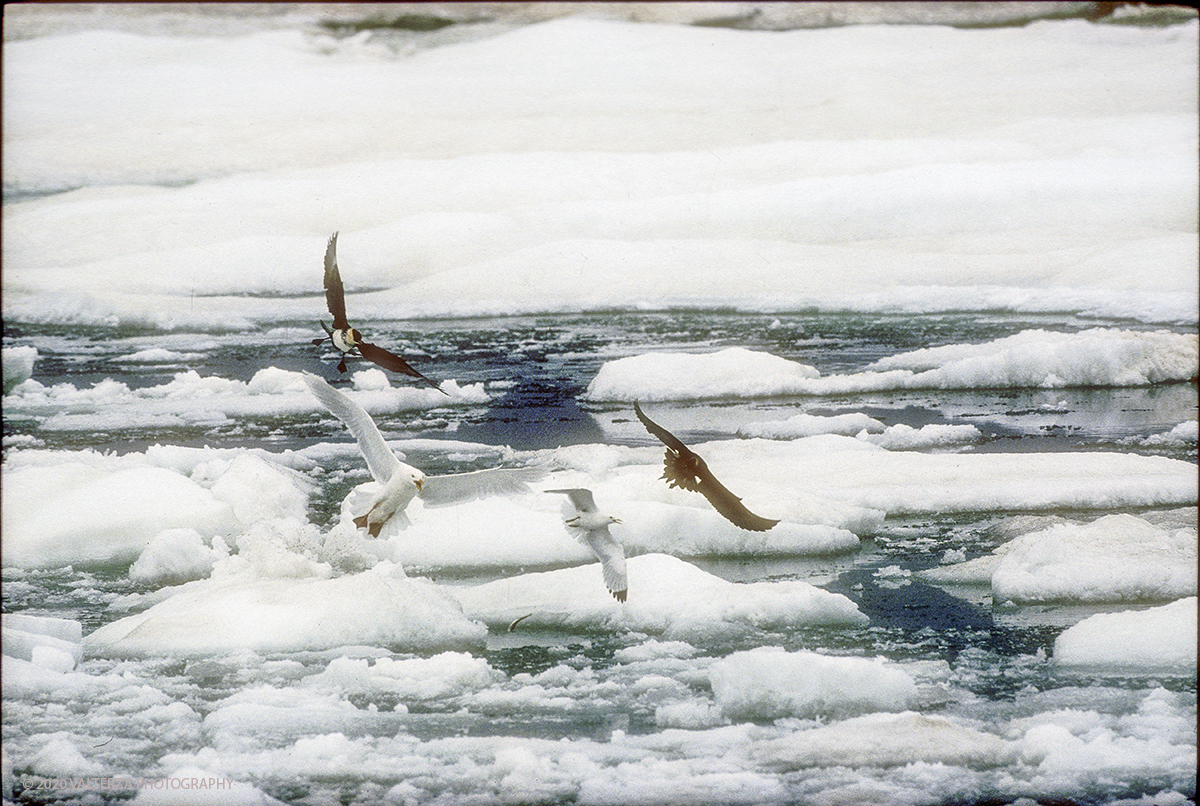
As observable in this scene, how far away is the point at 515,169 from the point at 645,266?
934mm

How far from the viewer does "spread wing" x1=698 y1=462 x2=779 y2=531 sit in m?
4.48

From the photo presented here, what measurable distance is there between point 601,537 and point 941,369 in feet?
6.54

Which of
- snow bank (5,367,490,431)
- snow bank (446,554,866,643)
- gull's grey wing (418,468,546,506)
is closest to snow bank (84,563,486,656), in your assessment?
snow bank (446,554,866,643)

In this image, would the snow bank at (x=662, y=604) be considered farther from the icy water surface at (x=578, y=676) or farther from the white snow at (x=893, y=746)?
the white snow at (x=893, y=746)

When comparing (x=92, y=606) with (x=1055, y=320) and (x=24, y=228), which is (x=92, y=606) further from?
(x=1055, y=320)

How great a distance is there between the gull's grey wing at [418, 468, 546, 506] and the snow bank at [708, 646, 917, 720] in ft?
3.06

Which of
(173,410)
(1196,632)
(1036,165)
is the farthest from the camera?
(1036,165)

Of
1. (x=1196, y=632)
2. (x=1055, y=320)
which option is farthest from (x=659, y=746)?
(x=1055, y=320)

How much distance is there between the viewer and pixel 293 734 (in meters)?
4.11

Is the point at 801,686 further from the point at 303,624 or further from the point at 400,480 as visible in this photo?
the point at 303,624

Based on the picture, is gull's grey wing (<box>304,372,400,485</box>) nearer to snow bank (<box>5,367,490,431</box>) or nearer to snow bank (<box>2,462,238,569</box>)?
snow bank (<box>2,462,238,569</box>)

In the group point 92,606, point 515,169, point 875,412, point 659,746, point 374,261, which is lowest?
point 659,746

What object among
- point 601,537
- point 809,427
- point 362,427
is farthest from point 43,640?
point 809,427

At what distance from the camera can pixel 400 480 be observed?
13.9 feet
